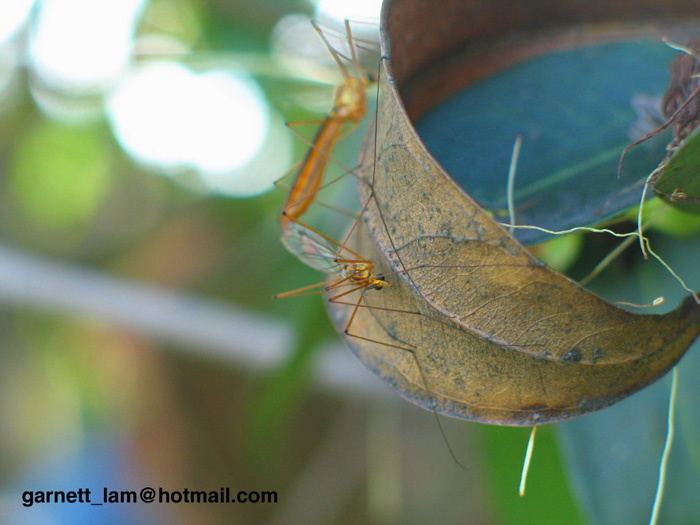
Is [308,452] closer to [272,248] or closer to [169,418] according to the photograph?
[169,418]

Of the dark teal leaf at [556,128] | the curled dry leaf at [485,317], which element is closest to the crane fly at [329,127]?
the dark teal leaf at [556,128]

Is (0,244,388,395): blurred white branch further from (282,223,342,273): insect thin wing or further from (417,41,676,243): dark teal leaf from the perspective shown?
(417,41,676,243): dark teal leaf

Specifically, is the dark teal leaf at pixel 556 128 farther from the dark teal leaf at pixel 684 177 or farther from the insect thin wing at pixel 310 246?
the insect thin wing at pixel 310 246

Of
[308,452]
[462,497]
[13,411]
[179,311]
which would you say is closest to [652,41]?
[179,311]

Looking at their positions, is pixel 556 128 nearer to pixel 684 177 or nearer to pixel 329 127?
pixel 684 177

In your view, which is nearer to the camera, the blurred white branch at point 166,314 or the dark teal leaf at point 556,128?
the dark teal leaf at point 556,128
